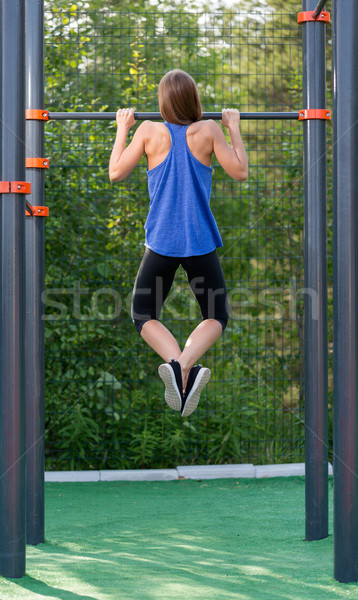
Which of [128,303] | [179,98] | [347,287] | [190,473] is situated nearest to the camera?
[347,287]

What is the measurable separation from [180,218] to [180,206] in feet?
0.18

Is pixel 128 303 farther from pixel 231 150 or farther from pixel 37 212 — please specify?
pixel 231 150

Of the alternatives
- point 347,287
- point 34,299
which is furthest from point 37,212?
point 347,287

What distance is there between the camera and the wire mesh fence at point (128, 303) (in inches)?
223

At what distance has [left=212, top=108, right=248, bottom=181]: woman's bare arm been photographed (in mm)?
3350

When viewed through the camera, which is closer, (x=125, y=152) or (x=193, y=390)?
(x=193, y=390)

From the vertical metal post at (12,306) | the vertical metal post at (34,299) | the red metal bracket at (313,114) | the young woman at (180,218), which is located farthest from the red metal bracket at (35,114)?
the red metal bracket at (313,114)

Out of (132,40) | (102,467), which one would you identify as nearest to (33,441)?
(102,467)

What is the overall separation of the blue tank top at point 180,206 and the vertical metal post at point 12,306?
591 millimetres

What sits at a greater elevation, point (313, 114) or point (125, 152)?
point (313, 114)

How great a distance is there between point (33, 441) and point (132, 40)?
3.69 m

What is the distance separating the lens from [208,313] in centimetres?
340

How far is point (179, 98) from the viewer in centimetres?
328

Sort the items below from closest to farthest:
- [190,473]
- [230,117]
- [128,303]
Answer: [230,117]
[190,473]
[128,303]
